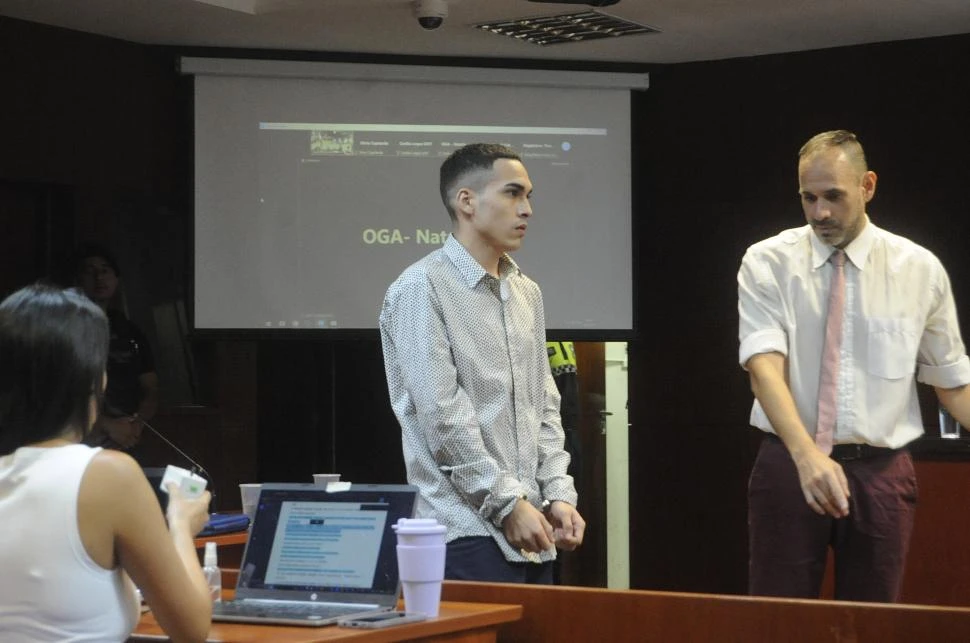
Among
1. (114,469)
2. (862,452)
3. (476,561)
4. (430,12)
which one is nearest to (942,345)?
(862,452)

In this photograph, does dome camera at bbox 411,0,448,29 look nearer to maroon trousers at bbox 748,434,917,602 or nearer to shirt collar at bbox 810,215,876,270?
shirt collar at bbox 810,215,876,270

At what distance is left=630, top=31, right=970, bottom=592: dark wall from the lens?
5.91 meters

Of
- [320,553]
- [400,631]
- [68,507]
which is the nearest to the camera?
[68,507]

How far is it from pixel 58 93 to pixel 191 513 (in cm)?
408

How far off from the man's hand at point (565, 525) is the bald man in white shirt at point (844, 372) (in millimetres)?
478

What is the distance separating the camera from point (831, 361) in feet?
10.0

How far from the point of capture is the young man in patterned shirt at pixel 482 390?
2.73 metres

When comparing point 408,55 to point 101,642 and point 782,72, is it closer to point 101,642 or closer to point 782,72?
point 782,72

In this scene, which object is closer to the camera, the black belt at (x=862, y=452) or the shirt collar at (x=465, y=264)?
the shirt collar at (x=465, y=264)

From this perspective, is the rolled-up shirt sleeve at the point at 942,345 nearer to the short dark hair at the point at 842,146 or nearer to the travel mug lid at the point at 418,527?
the short dark hair at the point at 842,146

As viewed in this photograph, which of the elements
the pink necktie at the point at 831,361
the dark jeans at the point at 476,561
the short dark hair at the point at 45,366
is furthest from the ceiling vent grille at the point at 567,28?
the short dark hair at the point at 45,366

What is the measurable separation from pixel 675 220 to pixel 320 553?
4204mm

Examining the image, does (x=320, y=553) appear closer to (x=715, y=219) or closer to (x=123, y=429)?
(x=123, y=429)

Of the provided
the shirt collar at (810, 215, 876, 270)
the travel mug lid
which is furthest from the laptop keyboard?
the shirt collar at (810, 215, 876, 270)
